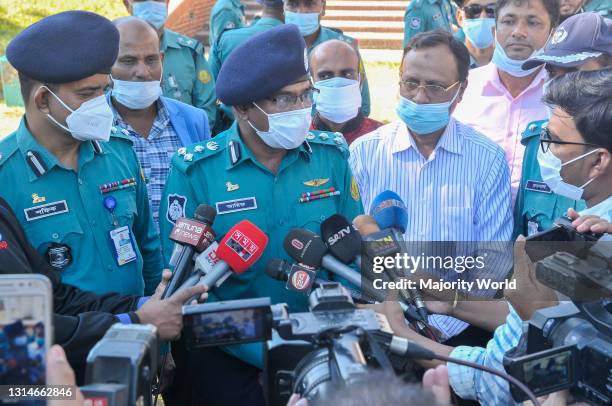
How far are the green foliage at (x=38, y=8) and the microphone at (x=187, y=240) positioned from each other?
13.7 metres

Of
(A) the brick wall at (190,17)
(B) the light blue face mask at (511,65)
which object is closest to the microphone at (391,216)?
(B) the light blue face mask at (511,65)

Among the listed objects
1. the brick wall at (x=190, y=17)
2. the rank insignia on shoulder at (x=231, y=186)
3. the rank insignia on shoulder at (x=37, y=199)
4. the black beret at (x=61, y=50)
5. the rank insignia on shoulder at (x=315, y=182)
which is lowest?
the brick wall at (x=190, y=17)

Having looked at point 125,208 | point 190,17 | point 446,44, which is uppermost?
point 446,44

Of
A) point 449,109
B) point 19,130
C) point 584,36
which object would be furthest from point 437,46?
point 19,130

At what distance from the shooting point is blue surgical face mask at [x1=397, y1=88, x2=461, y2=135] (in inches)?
134

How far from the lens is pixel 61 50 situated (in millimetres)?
2668

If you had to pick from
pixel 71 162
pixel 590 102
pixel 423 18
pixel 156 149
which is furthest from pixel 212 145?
pixel 423 18

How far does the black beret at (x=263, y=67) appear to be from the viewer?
2.75m

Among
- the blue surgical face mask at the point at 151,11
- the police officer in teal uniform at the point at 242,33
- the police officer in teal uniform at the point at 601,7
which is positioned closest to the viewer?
the blue surgical face mask at the point at 151,11

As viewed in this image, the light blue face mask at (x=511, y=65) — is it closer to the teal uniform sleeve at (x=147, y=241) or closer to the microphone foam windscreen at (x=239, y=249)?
the teal uniform sleeve at (x=147, y=241)

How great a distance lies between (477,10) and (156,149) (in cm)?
276

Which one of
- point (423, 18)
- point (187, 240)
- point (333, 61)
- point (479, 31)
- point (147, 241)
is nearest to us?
point (187, 240)

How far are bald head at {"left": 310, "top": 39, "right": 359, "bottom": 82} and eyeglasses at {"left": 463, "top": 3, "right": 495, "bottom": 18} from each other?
1401mm

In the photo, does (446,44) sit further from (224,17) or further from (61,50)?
(224,17)
